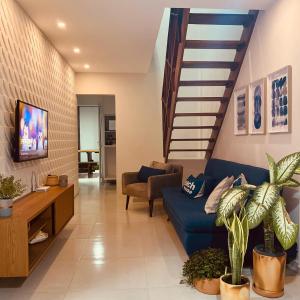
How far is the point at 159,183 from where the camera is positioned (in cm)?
437

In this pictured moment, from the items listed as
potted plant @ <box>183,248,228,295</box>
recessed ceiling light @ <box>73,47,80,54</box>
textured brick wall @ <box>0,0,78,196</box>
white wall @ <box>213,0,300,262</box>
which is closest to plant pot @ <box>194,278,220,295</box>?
potted plant @ <box>183,248,228,295</box>

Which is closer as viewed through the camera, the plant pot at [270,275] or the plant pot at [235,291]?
the plant pot at [235,291]

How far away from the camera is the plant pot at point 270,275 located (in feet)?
7.02

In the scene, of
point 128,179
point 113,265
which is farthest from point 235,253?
point 128,179

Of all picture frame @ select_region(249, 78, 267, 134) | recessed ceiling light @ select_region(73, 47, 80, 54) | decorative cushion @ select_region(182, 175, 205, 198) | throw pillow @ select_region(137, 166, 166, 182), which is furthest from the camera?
throw pillow @ select_region(137, 166, 166, 182)

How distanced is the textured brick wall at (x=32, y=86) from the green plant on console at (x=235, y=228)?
6.38 feet

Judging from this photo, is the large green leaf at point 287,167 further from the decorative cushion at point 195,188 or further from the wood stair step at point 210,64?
the wood stair step at point 210,64

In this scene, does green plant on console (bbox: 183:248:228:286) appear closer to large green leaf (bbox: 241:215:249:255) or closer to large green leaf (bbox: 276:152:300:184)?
large green leaf (bbox: 241:215:249:255)

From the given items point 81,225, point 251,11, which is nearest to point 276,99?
point 251,11

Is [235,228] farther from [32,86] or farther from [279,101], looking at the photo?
[32,86]

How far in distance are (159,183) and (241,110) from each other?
5.06 feet

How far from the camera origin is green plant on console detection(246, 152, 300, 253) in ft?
6.52

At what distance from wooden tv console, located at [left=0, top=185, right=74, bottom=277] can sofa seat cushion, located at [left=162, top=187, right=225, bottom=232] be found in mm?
1241

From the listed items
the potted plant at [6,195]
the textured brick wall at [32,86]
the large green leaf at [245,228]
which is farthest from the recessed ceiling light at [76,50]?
the large green leaf at [245,228]
